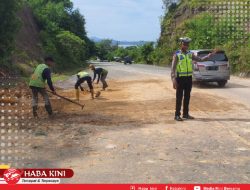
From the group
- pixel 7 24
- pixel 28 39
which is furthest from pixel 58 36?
pixel 7 24

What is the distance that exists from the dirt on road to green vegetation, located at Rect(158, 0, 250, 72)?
1966 cm

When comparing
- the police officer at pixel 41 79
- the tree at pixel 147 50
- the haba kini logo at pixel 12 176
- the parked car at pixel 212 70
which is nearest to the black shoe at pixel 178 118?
the police officer at pixel 41 79

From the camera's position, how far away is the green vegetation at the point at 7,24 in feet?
68.0

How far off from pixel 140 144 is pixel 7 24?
14860mm

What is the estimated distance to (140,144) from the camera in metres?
8.10

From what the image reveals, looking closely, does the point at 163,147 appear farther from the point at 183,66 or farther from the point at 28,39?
the point at 28,39

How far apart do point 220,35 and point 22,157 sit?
116 feet

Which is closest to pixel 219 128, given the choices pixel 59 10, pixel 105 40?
pixel 59 10

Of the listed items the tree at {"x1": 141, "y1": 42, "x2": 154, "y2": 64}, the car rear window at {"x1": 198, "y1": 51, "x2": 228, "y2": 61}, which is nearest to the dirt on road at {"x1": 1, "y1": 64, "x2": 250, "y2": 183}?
the car rear window at {"x1": 198, "y1": 51, "x2": 228, "y2": 61}

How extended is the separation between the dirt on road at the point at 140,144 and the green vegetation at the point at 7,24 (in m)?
9.00

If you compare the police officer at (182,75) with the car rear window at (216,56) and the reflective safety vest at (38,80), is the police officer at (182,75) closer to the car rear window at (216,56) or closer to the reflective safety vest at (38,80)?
the reflective safety vest at (38,80)

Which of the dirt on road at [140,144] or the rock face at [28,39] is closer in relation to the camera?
the dirt on road at [140,144]

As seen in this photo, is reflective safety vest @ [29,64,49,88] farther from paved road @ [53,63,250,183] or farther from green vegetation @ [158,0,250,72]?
green vegetation @ [158,0,250,72]

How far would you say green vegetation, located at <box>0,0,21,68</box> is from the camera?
20719 mm
